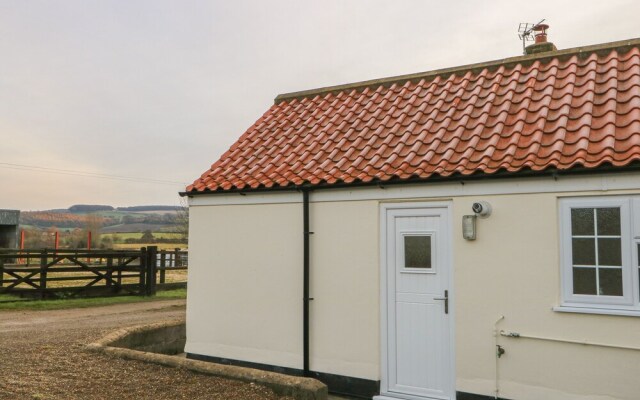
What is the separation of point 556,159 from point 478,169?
32.8 inches

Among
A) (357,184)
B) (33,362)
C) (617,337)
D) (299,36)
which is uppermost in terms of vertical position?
(299,36)

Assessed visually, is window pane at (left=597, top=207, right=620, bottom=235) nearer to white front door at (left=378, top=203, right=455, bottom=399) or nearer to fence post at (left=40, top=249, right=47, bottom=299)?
white front door at (left=378, top=203, right=455, bottom=399)

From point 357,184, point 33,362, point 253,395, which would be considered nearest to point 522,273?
point 357,184

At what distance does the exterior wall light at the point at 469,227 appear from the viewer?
6453mm

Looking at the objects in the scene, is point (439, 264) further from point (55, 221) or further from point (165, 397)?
point (55, 221)

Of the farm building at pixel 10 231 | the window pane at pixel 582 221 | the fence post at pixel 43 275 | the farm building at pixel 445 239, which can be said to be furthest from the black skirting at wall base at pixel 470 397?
the farm building at pixel 10 231

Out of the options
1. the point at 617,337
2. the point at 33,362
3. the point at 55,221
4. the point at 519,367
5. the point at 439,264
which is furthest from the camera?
the point at 55,221

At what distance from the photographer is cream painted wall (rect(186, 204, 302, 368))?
26.1 ft

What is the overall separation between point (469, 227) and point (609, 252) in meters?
1.48

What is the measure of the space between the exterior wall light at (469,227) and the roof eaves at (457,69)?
10.8ft

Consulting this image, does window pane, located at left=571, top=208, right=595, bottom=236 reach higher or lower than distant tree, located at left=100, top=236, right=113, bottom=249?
higher

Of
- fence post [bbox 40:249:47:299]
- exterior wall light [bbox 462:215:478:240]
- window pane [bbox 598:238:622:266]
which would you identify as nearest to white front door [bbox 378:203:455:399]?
exterior wall light [bbox 462:215:478:240]

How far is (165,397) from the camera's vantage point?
6.41m

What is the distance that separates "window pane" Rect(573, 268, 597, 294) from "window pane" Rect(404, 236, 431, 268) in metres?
1.69
